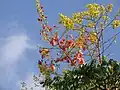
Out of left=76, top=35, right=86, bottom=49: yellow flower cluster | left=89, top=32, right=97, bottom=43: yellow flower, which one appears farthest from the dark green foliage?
left=76, top=35, right=86, bottom=49: yellow flower cluster

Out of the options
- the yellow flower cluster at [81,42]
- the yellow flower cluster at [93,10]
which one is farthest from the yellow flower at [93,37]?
the yellow flower cluster at [93,10]

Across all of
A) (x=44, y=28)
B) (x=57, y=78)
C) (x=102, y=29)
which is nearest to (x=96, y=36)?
(x=102, y=29)

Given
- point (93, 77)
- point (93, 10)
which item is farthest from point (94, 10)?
point (93, 77)

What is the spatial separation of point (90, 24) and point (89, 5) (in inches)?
19.7

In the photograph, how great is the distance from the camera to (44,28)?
9.04m

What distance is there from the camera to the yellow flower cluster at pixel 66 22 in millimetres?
8680

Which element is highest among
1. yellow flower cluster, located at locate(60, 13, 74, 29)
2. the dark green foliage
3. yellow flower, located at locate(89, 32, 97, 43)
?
yellow flower cluster, located at locate(60, 13, 74, 29)

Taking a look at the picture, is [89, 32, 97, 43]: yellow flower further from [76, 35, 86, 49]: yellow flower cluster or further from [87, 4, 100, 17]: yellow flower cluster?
[87, 4, 100, 17]: yellow flower cluster

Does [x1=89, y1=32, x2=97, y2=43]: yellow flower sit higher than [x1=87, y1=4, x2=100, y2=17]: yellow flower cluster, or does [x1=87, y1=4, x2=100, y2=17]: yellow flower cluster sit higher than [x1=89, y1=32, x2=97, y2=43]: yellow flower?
[x1=87, y1=4, x2=100, y2=17]: yellow flower cluster

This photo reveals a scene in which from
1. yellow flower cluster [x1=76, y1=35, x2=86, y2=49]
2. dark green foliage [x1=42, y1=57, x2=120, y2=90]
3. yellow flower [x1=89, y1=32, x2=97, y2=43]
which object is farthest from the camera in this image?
yellow flower cluster [x1=76, y1=35, x2=86, y2=49]

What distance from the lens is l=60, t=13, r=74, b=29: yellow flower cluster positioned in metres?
8.68

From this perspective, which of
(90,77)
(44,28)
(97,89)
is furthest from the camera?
(44,28)

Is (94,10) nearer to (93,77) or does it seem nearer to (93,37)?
(93,37)

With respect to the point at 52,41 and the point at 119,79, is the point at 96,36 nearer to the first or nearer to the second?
the point at 52,41
